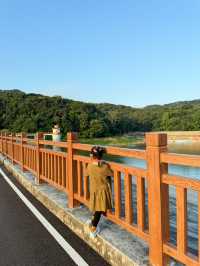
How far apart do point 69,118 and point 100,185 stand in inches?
4730

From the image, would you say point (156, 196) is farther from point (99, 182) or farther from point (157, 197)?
point (99, 182)

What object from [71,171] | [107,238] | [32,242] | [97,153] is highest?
[97,153]

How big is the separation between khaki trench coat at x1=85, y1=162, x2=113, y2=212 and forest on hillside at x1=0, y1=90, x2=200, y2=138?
10679 centimetres

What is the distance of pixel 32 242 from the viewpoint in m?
6.32

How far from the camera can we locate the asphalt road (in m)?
5.32

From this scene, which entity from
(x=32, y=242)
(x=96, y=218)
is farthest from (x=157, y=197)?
(x=32, y=242)

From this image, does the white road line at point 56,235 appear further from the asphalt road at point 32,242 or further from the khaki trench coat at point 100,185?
the khaki trench coat at point 100,185

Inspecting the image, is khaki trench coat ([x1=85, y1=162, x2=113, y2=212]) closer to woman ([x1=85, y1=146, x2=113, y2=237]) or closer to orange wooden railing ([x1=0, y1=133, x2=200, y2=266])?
woman ([x1=85, y1=146, x2=113, y2=237])

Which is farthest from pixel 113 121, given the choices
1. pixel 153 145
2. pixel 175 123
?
pixel 153 145

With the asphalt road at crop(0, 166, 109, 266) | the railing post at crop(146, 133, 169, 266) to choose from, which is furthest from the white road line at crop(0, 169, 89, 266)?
the railing post at crop(146, 133, 169, 266)

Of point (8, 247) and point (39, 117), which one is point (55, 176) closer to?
point (8, 247)

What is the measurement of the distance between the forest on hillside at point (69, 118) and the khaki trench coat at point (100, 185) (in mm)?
106791

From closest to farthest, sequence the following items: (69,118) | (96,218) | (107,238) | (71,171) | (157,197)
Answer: (157,197) < (107,238) < (96,218) < (71,171) < (69,118)

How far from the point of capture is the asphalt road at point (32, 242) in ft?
17.5
